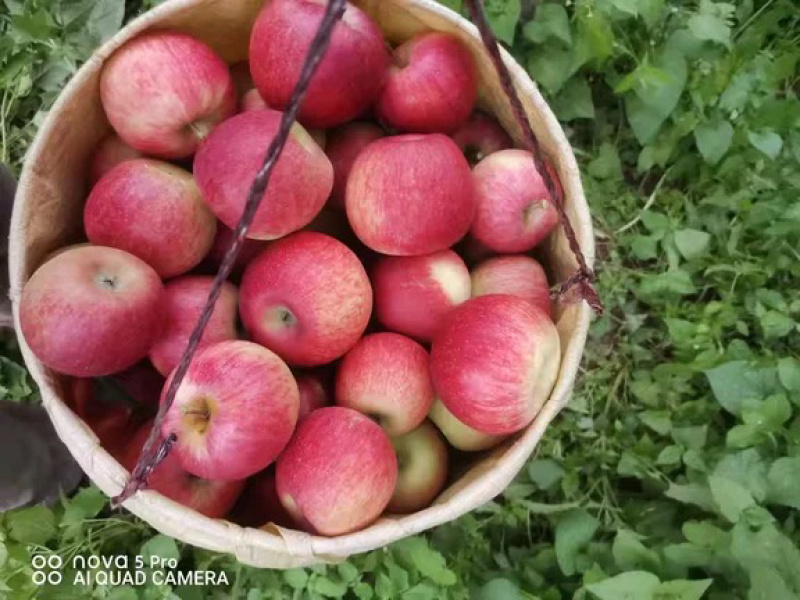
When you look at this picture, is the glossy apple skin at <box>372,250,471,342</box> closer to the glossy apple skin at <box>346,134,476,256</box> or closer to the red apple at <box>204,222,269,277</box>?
the glossy apple skin at <box>346,134,476,256</box>

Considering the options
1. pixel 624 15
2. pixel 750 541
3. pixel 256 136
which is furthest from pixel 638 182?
pixel 256 136

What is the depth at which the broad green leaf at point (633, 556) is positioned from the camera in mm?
1015

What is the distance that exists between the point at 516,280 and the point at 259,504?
41cm

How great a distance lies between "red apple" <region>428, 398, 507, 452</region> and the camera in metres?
0.93

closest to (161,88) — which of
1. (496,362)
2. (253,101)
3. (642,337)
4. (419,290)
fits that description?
(253,101)

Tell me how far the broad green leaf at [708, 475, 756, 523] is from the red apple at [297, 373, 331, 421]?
20.2 inches

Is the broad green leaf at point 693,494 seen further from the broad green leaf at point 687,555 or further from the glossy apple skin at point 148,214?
the glossy apple skin at point 148,214

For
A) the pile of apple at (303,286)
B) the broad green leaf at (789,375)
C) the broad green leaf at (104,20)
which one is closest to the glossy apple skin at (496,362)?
the pile of apple at (303,286)

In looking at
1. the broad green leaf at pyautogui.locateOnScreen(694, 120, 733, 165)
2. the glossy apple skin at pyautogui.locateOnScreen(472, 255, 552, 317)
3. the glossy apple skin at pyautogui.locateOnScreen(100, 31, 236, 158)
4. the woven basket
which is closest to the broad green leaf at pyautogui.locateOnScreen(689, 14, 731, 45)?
the broad green leaf at pyautogui.locateOnScreen(694, 120, 733, 165)

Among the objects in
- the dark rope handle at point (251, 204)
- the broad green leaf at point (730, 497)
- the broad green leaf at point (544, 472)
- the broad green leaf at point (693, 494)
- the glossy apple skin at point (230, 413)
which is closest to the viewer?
the dark rope handle at point (251, 204)

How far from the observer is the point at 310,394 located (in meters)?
0.91

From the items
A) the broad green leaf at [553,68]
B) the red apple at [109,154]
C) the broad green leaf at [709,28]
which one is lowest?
the broad green leaf at [553,68]

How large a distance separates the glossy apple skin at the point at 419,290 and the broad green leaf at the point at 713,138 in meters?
0.55

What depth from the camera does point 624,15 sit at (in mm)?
1246
